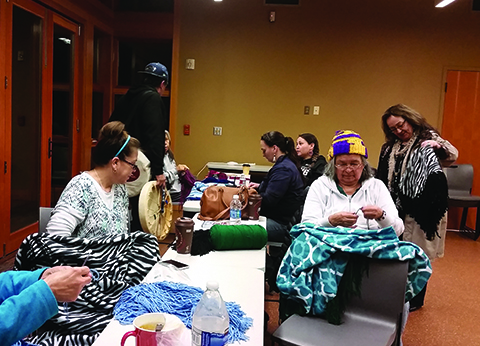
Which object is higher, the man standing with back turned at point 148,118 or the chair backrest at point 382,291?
the man standing with back turned at point 148,118

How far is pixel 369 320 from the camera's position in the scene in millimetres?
1879

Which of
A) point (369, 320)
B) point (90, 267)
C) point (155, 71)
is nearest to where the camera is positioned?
point (90, 267)

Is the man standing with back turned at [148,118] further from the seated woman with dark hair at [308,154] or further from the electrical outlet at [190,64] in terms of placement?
the electrical outlet at [190,64]

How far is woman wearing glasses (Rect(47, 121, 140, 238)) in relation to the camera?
1.93m

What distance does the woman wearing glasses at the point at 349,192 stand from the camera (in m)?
2.34

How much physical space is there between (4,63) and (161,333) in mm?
3499

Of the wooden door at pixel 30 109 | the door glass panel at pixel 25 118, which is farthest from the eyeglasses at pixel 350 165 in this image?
the door glass panel at pixel 25 118

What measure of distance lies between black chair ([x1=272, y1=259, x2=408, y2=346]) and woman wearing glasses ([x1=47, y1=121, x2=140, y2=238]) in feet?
3.14

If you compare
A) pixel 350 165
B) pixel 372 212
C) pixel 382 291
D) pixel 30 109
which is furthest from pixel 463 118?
pixel 30 109

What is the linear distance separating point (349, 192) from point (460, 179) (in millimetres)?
4316

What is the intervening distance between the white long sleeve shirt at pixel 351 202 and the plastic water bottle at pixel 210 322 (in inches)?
46.5

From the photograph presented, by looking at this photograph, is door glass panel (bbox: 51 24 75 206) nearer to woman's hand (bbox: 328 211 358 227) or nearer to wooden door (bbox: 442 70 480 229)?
woman's hand (bbox: 328 211 358 227)

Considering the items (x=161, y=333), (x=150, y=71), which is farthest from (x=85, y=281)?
(x=150, y=71)

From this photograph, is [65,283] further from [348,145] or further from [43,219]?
[348,145]
